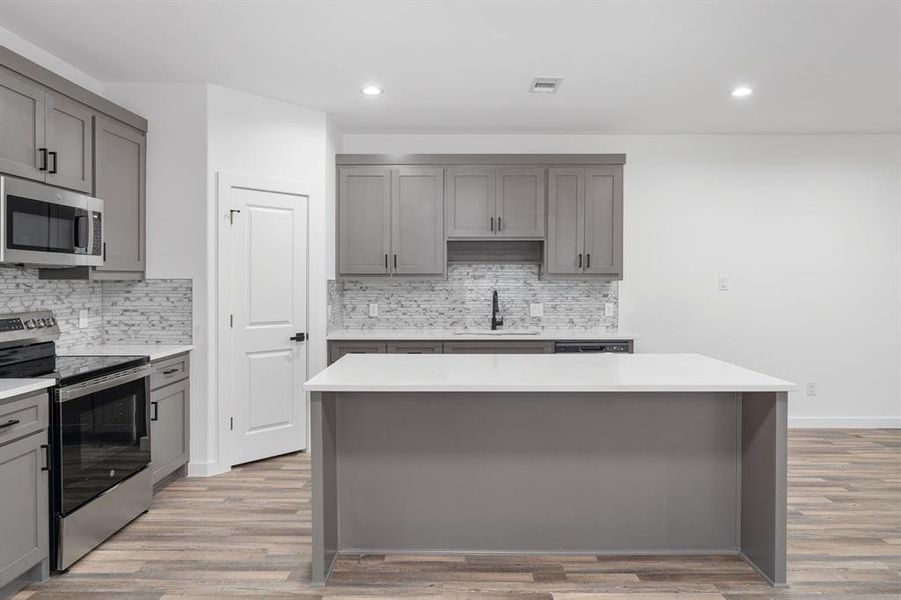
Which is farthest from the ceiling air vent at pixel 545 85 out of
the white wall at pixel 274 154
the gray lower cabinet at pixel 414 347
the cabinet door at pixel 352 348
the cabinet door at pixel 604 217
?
the cabinet door at pixel 352 348

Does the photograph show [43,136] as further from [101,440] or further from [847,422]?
[847,422]

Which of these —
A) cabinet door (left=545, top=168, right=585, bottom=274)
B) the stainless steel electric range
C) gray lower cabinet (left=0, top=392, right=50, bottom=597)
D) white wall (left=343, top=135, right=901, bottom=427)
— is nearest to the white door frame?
the stainless steel electric range

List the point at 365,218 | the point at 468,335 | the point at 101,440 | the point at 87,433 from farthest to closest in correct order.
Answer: the point at 365,218 < the point at 468,335 < the point at 101,440 < the point at 87,433

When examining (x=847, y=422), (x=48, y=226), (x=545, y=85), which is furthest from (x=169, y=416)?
(x=847, y=422)

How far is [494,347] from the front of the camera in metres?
4.86

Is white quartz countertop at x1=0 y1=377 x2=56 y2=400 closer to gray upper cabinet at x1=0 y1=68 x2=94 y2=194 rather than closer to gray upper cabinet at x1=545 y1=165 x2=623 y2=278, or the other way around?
gray upper cabinet at x1=0 y1=68 x2=94 y2=194

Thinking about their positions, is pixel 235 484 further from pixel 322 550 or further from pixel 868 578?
pixel 868 578

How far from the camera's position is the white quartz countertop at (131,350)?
11.7 feet

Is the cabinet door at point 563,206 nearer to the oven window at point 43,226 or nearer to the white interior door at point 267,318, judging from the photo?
the white interior door at point 267,318

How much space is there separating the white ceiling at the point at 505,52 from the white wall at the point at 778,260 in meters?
0.66

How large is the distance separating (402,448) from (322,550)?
55 cm

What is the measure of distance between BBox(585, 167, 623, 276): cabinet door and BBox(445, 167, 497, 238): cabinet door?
30.9 inches

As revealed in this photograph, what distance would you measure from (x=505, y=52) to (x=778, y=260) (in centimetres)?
343

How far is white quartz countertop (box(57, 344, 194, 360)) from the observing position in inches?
141
